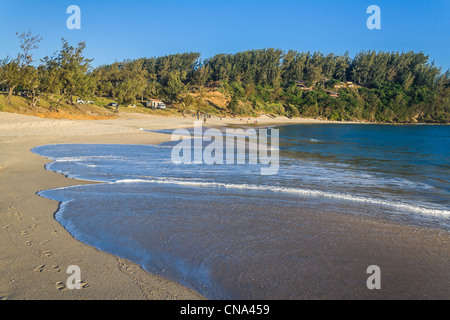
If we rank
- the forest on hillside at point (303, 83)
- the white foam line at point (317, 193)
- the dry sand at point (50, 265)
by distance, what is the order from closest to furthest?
the dry sand at point (50, 265) → the white foam line at point (317, 193) → the forest on hillside at point (303, 83)

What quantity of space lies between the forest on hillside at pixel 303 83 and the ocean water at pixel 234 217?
5137cm

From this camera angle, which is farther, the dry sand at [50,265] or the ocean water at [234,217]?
the ocean water at [234,217]

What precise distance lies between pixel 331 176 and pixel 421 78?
17490cm

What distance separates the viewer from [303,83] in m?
135

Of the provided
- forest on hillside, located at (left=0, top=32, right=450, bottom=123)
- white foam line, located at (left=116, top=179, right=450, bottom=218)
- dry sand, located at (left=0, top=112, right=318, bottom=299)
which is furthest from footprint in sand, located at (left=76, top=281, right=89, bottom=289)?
forest on hillside, located at (left=0, top=32, right=450, bottom=123)

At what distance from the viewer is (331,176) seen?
1136cm

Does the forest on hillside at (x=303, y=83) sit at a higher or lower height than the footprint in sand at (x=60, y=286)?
higher

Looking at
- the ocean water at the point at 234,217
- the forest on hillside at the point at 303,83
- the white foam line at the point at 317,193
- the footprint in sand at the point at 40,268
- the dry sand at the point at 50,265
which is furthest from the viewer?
the forest on hillside at the point at 303,83

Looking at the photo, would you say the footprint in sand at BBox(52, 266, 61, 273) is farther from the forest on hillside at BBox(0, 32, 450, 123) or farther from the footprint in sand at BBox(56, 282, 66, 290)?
the forest on hillside at BBox(0, 32, 450, 123)

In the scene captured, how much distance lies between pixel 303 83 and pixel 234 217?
13927 centimetres

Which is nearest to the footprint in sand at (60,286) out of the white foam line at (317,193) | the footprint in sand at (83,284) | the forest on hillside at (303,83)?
the footprint in sand at (83,284)

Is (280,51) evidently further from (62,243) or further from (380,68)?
(62,243)

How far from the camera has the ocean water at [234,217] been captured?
3.76m

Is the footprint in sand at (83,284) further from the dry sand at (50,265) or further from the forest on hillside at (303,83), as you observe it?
the forest on hillside at (303,83)
